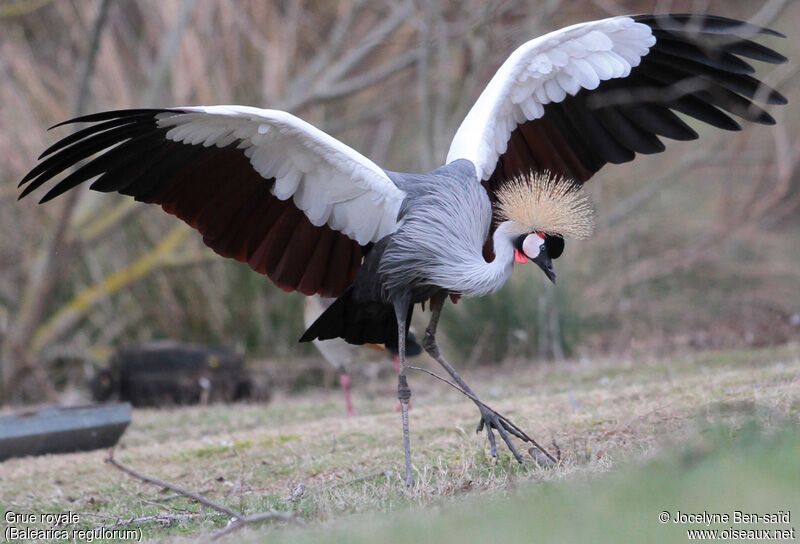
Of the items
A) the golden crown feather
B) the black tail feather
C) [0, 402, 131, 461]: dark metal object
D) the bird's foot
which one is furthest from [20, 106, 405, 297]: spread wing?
[0, 402, 131, 461]: dark metal object

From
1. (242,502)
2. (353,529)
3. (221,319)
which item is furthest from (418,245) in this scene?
(221,319)

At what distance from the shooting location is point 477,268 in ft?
15.6

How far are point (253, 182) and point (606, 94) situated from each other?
6.31ft

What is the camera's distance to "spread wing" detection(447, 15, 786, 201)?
502cm

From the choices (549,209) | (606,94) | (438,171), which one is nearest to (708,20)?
(606,94)

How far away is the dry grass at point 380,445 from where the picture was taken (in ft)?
13.1

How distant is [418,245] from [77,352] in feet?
18.5

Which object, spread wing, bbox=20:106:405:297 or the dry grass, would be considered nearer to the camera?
the dry grass

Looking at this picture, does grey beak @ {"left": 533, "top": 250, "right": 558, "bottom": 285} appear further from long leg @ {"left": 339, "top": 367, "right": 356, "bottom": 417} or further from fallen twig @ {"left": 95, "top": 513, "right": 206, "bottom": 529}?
long leg @ {"left": 339, "top": 367, "right": 356, "bottom": 417}

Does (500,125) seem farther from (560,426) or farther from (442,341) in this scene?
(442,341)

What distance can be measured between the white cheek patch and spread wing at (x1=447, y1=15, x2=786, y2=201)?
0.59 metres

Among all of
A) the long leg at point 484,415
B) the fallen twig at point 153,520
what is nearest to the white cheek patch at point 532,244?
the long leg at point 484,415

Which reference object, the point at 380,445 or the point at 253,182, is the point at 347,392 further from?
the point at 253,182

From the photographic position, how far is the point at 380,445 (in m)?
5.22
